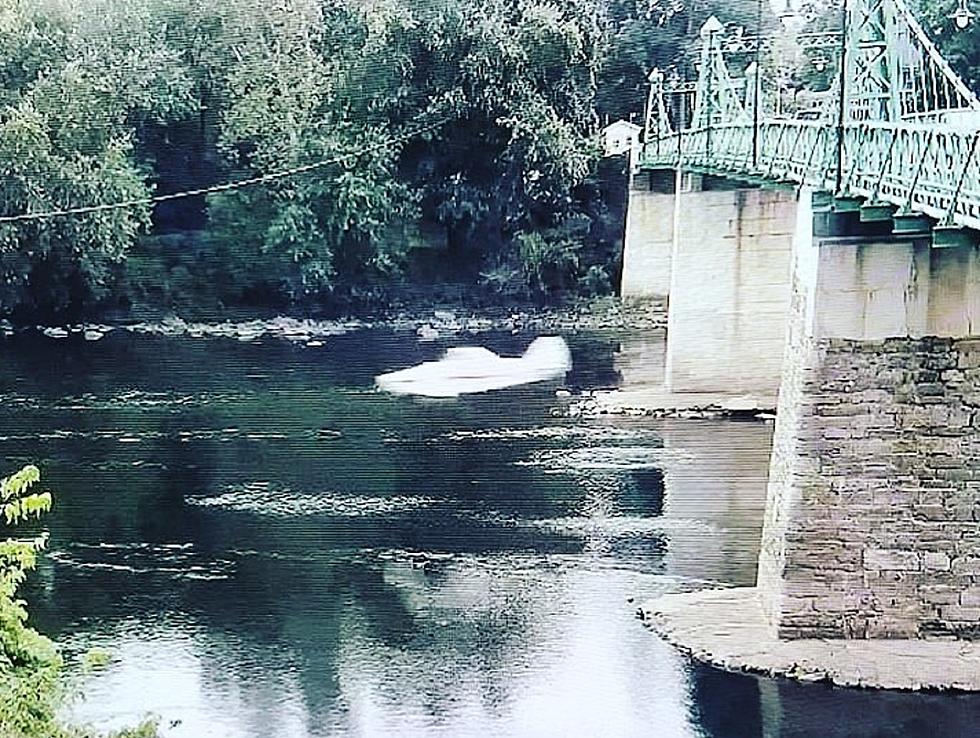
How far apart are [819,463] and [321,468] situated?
30.4ft

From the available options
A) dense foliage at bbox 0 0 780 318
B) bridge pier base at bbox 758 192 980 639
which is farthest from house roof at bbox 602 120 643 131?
bridge pier base at bbox 758 192 980 639

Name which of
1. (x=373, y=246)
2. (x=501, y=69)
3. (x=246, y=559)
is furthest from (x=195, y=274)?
(x=246, y=559)

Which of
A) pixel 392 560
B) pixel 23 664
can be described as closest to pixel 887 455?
pixel 392 560

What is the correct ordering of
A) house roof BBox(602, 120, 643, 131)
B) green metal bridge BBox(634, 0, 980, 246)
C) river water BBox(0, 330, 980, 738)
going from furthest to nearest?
house roof BBox(602, 120, 643, 131) → river water BBox(0, 330, 980, 738) → green metal bridge BBox(634, 0, 980, 246)

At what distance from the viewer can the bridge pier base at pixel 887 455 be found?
1320 centimetres

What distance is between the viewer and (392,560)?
17.0 m

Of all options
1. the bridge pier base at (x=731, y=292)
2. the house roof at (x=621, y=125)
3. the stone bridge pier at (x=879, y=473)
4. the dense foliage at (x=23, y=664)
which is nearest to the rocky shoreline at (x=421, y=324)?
the house roof at (x=621, y=125)

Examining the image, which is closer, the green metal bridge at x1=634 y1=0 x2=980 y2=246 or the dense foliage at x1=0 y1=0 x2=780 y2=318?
the green metal bridge at x1=634 y1=0 x2=980 y2=246

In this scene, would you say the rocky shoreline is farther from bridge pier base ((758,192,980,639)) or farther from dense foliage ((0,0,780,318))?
bridge pier base ((758,192,980,639))

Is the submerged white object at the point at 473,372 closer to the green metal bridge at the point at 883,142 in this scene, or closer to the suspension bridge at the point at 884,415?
the green metal bridge at the point at 883,142

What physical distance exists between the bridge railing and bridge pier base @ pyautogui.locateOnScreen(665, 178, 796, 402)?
5.82 meters

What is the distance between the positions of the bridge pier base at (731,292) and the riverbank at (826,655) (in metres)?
11.9

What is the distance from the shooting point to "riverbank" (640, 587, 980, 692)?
12.7 meters

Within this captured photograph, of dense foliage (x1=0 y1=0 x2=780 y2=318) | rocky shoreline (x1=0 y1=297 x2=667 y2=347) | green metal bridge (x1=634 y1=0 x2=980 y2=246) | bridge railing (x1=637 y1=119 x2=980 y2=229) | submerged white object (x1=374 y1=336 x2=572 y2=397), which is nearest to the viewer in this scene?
bridge railing (x1=637 y1=119 x2=980 y2=229)
